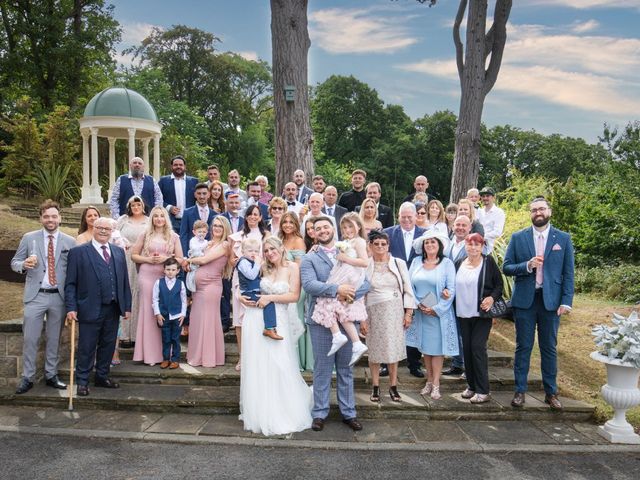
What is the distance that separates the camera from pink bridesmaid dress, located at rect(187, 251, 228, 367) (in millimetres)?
6457

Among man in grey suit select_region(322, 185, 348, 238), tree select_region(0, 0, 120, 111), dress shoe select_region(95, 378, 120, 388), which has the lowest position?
dress shoe select_region(95, 378, 120, 388)

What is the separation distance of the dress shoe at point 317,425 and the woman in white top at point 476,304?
1673 millimetres

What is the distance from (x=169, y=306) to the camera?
6.30m

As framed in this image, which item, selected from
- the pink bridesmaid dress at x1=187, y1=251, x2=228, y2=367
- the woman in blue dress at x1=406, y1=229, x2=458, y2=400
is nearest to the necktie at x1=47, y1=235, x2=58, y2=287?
the pink bridesmaid dress at x1=187, y1=251, x2=228, y2=367

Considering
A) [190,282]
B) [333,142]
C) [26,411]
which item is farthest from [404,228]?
[333,142]

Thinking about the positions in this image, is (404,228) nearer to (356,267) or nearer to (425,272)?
(425,272)

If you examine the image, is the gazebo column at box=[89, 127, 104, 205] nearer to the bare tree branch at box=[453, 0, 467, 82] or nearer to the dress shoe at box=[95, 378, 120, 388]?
the bare tree branch at box=[453, 0, 467, 82]

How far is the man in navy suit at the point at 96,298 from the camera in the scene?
5.82 meters

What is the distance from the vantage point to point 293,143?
368 inches

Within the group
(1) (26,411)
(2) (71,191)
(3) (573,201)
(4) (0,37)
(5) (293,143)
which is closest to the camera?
(1) (26,411)

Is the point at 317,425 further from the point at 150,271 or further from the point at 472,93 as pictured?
the point at 472,93

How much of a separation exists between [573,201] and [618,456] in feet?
43.1

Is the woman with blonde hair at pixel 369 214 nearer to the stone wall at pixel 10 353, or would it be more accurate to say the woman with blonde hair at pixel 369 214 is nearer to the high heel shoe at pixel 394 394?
the high heel shoe at pixel 394 394

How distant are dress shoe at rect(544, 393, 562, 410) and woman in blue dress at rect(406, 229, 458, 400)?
3.72ft
